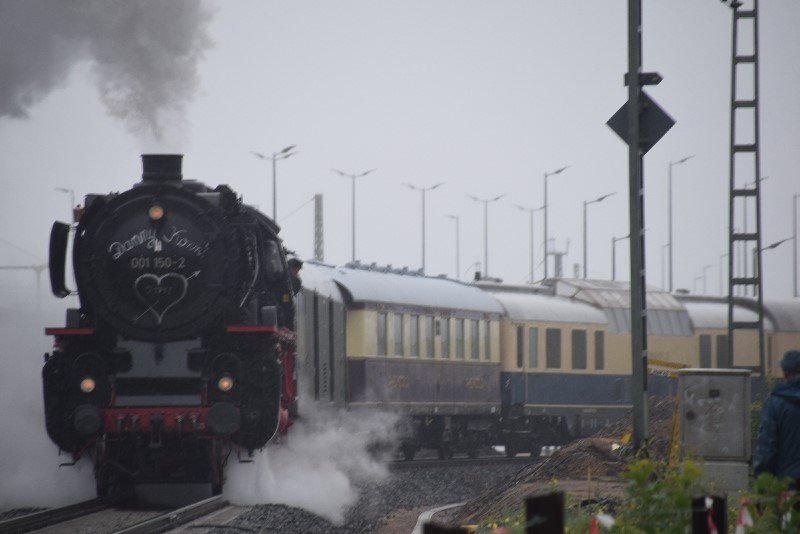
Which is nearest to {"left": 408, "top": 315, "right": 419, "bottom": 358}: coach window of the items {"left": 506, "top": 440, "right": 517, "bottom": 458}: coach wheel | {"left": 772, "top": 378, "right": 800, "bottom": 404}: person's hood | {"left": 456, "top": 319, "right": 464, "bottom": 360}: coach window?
{"left": 456, "top": 319, "right": 464, "bottom": 360}: coach window

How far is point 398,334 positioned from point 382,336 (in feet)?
3.02

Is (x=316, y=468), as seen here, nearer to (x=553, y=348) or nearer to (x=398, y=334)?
(x=398, y=334)

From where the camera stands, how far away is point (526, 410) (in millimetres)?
33469

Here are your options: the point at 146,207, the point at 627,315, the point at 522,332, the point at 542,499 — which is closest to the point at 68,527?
the point at 146,207

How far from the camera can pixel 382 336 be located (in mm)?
27406

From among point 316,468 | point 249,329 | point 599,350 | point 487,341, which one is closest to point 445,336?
point 487,341

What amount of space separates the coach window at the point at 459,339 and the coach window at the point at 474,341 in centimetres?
37

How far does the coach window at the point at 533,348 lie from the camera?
33812mm

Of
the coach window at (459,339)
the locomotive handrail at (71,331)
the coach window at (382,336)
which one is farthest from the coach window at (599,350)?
the locomotive handrail at (71,331)

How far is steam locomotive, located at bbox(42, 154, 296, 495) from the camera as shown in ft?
55.8

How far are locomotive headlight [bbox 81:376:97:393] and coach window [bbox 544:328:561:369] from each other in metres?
18.6

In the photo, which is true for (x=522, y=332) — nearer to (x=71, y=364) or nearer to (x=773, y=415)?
(x=71, y=364)

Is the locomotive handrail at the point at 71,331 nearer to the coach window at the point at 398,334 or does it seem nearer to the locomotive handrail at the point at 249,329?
the locomotive handrail at the point at 249,329

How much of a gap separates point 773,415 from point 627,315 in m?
27.8
